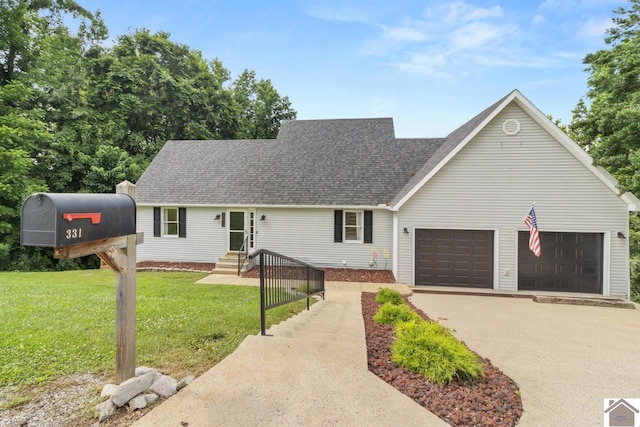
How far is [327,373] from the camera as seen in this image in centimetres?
286

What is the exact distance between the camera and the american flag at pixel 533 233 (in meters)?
8.30

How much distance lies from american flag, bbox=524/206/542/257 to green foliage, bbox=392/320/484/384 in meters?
6.56

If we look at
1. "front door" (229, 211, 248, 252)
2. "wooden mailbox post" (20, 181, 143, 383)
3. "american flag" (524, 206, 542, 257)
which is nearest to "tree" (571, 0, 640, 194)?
"american flag" (524, 206, 542, 257)

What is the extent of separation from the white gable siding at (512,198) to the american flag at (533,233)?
61 cm

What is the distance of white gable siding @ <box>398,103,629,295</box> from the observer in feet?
29.2

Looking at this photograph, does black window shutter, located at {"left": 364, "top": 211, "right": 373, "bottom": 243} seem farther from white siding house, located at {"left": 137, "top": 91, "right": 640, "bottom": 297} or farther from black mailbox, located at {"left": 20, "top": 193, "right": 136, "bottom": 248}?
black mailbox, located at {"left": 20, "top": 193, "right": 136, "bottom": 248}

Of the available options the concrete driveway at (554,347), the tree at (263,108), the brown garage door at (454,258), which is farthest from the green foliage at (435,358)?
the tree at (263,108)

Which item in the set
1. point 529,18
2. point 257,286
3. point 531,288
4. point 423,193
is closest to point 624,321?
point 531,288

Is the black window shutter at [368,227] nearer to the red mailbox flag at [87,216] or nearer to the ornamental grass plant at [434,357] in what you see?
the ornamental grass plant at [434,357]

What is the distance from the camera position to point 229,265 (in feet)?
38.1

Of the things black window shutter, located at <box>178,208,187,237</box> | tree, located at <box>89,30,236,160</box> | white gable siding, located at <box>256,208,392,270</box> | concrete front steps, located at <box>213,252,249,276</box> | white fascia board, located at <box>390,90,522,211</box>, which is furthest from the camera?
tree, located at <box>89,30,236,160</box>

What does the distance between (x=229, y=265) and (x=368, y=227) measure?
606 cm

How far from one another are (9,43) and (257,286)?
1886 centimetres

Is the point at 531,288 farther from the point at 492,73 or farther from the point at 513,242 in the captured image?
the point at 492,73
